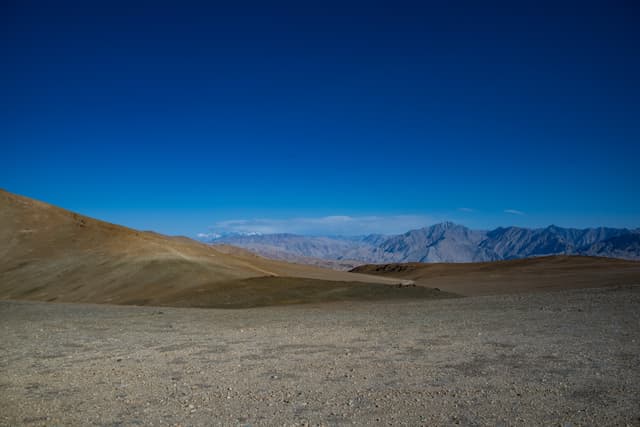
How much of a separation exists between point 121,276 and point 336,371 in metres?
35.4

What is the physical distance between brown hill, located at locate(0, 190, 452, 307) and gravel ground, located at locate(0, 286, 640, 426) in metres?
12.2

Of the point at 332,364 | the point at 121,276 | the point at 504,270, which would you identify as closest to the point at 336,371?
the point at 332,364

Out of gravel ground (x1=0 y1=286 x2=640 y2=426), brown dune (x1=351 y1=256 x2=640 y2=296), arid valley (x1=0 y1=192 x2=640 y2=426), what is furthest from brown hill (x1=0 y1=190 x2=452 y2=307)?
brown dune (x1=351 y1=256 x2=640 y2=296)

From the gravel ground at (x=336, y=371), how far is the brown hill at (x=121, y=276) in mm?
12174

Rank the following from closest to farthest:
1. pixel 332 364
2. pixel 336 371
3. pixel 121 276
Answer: pixel 336 371 → pixel 332 364 → pixel 121 276

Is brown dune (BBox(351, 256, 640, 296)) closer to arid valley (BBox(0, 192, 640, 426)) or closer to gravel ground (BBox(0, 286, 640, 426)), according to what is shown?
arid valley (BBox(0, 192, 640, 426))

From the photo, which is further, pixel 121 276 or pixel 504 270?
pixel 504 270

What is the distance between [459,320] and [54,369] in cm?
1361

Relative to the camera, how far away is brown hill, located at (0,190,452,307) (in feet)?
102

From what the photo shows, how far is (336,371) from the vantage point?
1027 cm

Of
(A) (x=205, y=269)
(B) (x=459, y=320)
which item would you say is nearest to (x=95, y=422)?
(B) (x=459, y=320)

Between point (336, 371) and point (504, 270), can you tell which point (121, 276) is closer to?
point (336, 371)

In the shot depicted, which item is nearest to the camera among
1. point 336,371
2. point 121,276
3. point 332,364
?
point 336,371

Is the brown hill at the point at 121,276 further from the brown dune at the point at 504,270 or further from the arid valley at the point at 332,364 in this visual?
the brown dune at the point at 504,270
